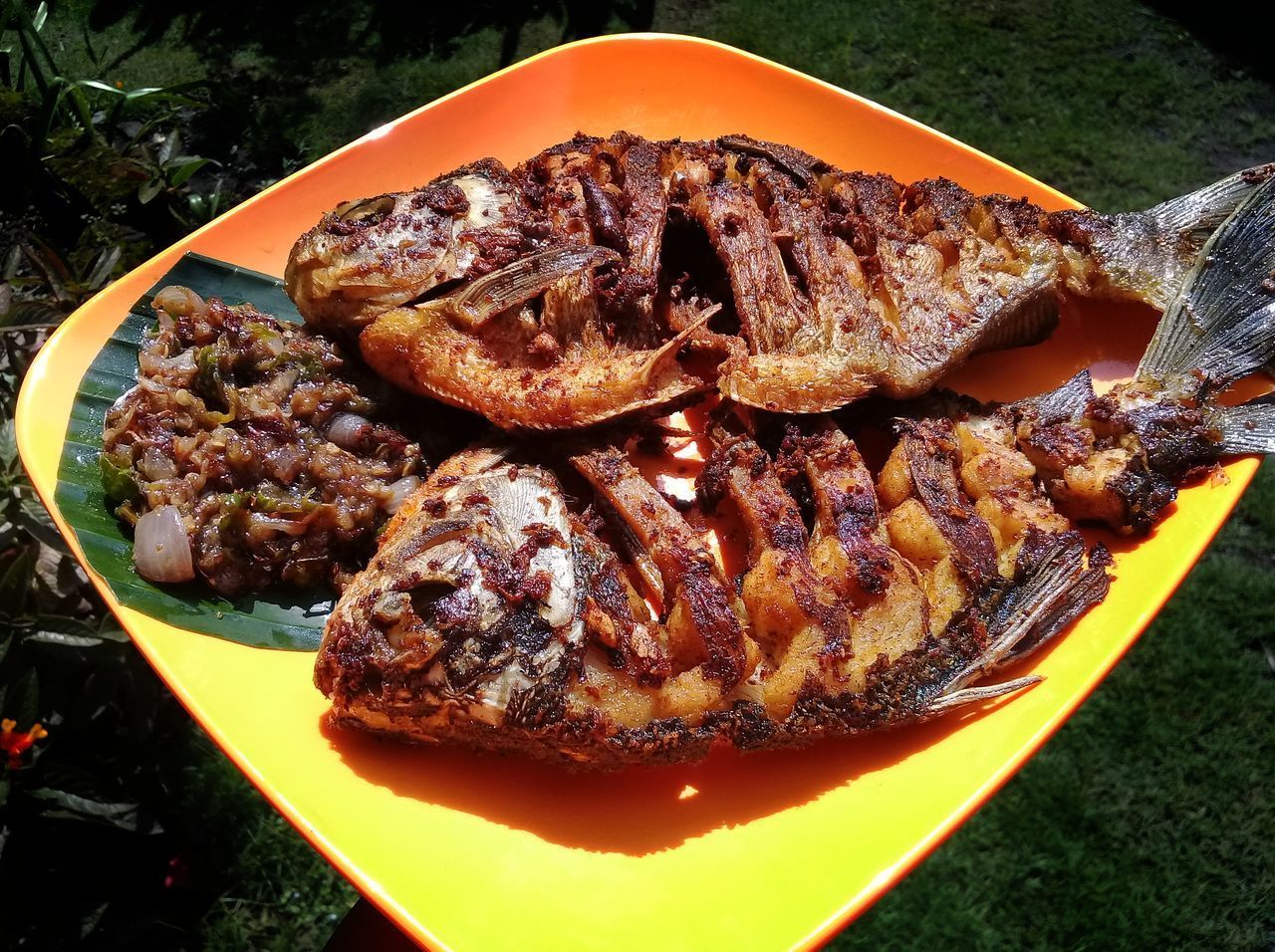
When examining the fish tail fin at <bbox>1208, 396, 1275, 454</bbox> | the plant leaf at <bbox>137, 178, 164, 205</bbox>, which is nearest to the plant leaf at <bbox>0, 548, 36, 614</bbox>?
the plant leaf at <bbox>137, 178, 164, 205</bbox>

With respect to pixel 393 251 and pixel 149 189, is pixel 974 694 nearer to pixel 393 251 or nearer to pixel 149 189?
pixel 393 251

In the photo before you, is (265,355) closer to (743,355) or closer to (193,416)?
(193,416)

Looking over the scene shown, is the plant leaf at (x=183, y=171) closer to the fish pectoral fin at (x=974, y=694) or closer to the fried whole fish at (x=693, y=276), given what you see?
the fried whole fish at (x=693, y=276)

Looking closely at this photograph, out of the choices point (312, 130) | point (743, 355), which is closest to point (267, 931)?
point (743, 355)

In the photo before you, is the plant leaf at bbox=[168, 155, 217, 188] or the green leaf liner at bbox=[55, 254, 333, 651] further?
the plant leaf at bbox=[168, 155, 217, 188]

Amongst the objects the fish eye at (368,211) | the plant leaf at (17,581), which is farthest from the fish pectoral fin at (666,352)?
the plant leaf at (17,581)

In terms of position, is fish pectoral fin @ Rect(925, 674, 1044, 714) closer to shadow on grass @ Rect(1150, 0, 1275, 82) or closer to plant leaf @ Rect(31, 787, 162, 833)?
plant leaf @ Rect(31, 787, 162, 833)
